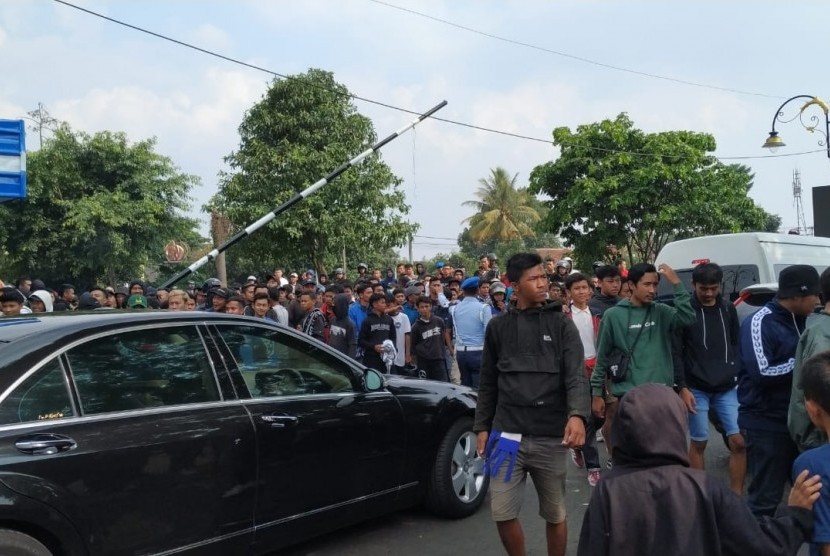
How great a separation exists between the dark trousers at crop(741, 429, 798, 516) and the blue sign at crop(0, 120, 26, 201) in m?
10.8

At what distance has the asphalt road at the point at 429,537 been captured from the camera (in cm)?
454

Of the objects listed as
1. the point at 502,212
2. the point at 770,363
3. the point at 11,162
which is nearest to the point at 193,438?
the point at 770,363

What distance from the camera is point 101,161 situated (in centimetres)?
2773

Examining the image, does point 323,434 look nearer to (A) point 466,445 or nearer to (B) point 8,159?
(A) point 466,445

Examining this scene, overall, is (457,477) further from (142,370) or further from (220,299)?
(220,299)

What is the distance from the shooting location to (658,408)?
1980 mm

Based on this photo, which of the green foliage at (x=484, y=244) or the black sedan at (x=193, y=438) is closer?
the black sedan at (x=193, y=438)

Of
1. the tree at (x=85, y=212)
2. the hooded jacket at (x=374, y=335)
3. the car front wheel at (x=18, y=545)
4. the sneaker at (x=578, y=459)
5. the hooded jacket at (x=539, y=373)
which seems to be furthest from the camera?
the tree at (x=85, y=212)

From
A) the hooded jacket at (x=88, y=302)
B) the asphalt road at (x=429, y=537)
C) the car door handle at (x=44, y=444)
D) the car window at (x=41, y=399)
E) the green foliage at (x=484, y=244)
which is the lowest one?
the asphalt road at (x=429, y=537)

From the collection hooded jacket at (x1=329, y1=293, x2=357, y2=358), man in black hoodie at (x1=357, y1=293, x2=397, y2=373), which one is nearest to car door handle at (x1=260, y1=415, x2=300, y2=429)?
man in black hoodie at (x1=357, y1=293, x2=397, y2=373)

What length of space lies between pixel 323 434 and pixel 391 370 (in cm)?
466

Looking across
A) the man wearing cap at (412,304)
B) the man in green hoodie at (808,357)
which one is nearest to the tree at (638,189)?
the man wearing cap at (412,304)

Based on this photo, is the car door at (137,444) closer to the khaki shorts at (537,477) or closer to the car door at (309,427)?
the car door at (309,427)

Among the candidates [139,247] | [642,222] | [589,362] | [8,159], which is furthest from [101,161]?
[589,362]
